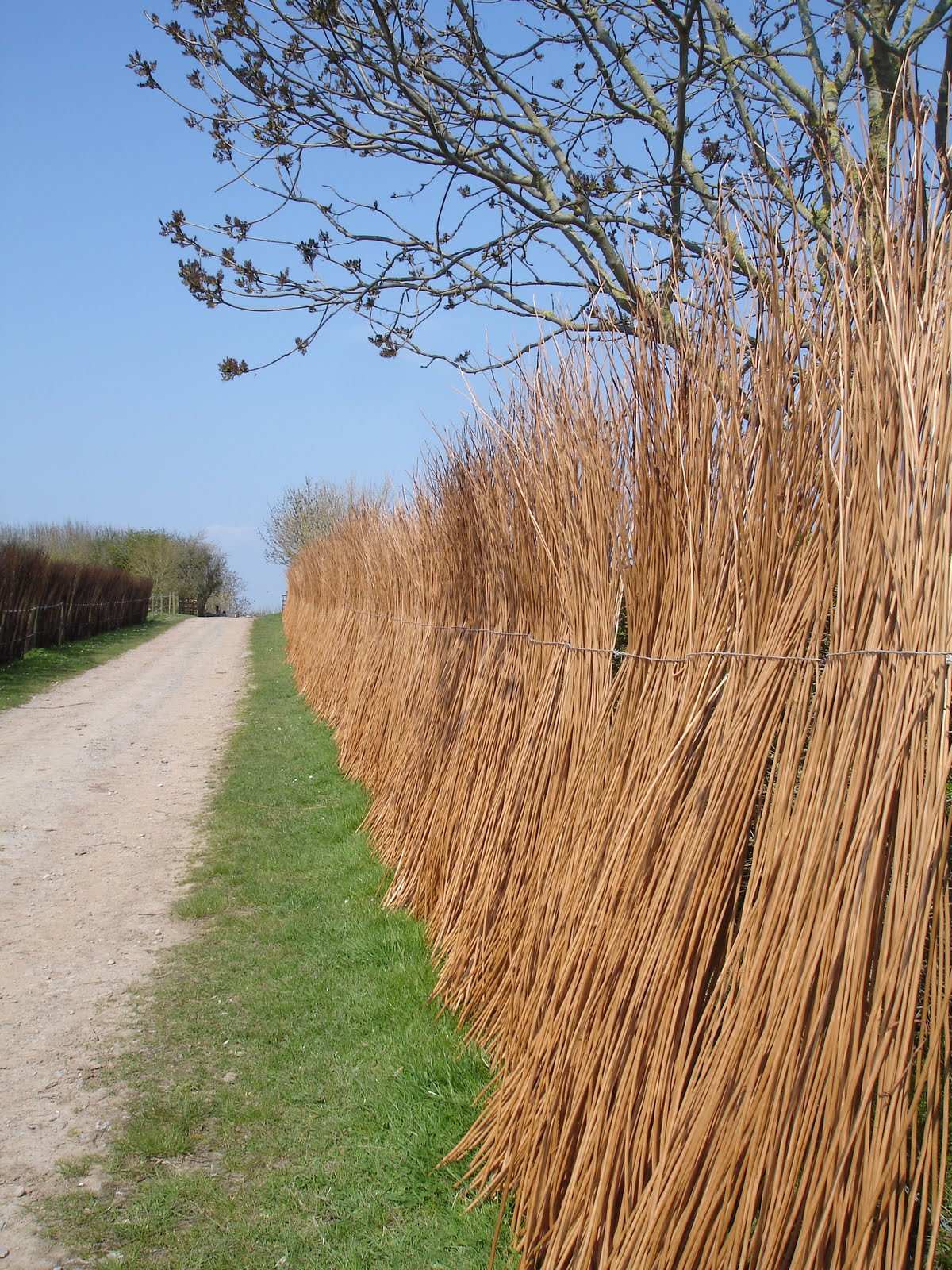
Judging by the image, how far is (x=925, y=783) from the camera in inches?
51.7

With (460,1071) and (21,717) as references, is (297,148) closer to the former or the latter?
(460,1071)

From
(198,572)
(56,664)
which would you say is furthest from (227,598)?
(56,664)

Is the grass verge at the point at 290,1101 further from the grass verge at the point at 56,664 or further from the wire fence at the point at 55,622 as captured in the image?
the wire fence at the point at 55,622

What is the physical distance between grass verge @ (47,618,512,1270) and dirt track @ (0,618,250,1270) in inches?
5.2

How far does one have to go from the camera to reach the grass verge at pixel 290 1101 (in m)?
2.27

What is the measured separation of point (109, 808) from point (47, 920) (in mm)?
2132

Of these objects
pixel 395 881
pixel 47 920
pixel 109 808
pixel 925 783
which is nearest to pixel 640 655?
pixel 925 783

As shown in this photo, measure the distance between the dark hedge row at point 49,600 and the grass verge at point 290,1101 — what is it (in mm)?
11044

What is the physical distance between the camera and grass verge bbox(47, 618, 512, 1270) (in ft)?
7.43

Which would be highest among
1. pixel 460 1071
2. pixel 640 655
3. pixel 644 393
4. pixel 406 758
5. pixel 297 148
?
pixel 297 148

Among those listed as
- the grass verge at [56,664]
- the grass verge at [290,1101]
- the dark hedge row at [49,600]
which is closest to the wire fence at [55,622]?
the dark hedge row at [49,600]

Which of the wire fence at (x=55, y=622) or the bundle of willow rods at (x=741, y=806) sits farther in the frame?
the wire fence at (x=55, y=622)

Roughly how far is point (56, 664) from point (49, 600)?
245 centimetres

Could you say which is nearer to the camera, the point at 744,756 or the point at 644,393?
the point at 744,756
